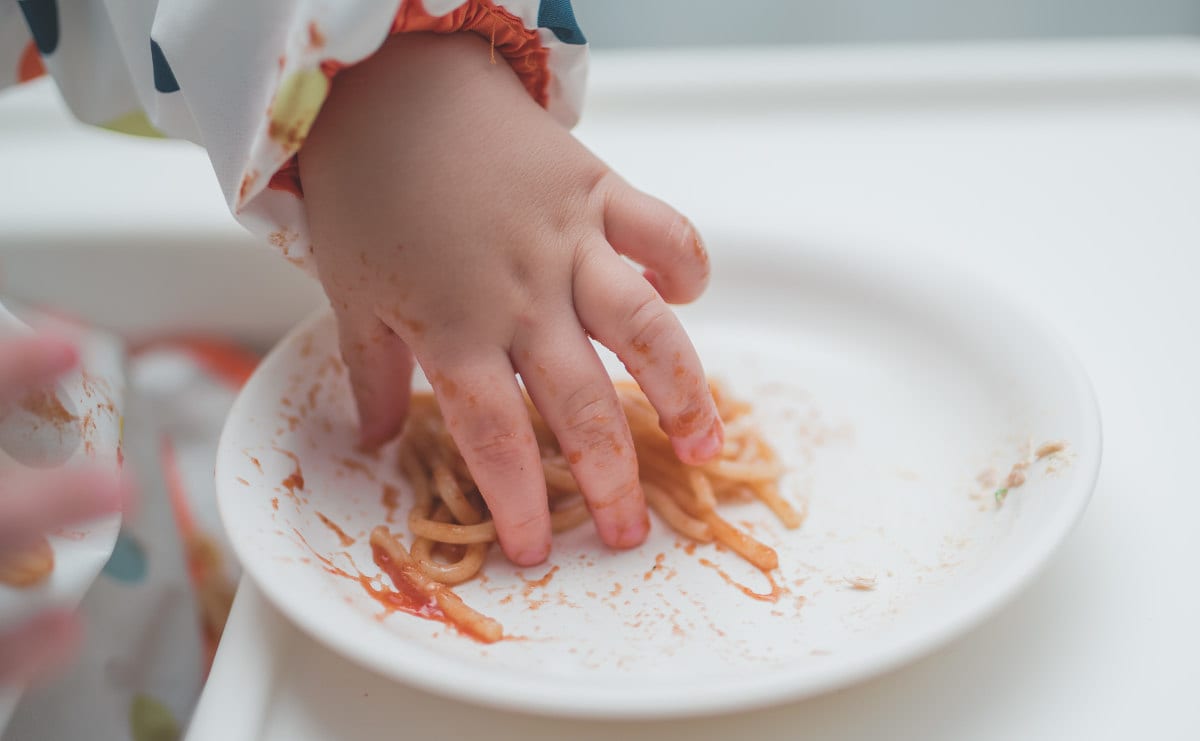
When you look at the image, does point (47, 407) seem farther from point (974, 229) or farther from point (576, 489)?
point (974, 229)

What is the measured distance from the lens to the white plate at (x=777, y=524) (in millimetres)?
424

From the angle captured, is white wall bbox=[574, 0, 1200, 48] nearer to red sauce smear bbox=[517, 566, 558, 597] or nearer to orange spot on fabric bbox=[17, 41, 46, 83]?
orange spot on fabric bbox=[17, 41, 46, 83]

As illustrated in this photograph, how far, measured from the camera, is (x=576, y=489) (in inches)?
24.1

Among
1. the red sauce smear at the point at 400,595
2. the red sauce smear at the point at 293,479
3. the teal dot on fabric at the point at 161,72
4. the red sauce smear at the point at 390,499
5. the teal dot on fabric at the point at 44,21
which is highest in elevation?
the teal dot on fabric at the point at 161,72

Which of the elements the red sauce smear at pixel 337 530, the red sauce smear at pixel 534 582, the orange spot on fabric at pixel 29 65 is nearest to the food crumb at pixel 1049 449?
the red sauce smear at pixel 534 582

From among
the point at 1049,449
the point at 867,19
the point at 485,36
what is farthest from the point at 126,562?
the point at 867,19

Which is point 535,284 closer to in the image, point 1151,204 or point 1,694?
point 1,694

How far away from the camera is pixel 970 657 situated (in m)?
0.47

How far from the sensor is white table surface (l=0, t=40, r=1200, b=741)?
453 mm

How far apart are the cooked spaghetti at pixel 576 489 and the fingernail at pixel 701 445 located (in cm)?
3

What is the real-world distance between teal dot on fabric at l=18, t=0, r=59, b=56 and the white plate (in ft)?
0.86

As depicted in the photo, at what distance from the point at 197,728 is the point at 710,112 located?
29.0 inches

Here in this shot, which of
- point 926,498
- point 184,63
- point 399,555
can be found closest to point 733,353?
point 926,498

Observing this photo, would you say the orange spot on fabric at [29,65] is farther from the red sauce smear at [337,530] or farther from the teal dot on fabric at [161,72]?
the red sauce smear at [337,530]
